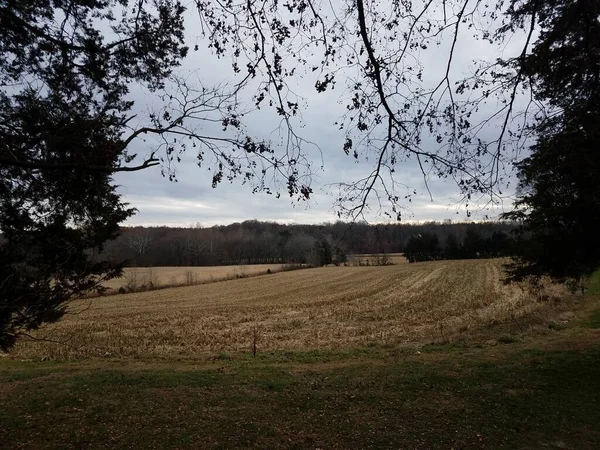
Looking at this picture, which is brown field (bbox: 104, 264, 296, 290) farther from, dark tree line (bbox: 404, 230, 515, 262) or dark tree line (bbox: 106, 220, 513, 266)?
dark tree line (bbox: 404, 230, 515, 262)

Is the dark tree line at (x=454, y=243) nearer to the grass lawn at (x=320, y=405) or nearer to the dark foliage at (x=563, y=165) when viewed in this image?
the dark foliage at (x=563, y=165)

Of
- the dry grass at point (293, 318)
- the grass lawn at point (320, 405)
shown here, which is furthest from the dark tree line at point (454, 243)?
the dry grass at point (293, 318)

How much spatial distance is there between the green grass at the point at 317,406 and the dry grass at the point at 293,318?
5.69 feet

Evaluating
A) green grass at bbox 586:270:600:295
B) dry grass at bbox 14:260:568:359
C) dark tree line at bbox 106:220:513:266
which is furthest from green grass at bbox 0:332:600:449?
green grass at bbox 586:270:600:295

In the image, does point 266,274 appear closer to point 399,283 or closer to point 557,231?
point 399,283

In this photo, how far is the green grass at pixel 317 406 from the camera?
5582mm

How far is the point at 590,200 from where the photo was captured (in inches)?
342

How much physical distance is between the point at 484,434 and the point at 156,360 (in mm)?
9752

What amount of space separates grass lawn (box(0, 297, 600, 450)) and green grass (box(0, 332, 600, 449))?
0.07 feet

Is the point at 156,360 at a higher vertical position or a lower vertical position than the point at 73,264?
lower

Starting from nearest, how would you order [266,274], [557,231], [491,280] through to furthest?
[557,231]
[491,280]
[266,274]

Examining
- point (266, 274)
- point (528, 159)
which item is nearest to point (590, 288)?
point (528, 159)

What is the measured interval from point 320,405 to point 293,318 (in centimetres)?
1615

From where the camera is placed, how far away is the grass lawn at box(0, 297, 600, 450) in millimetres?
5578
